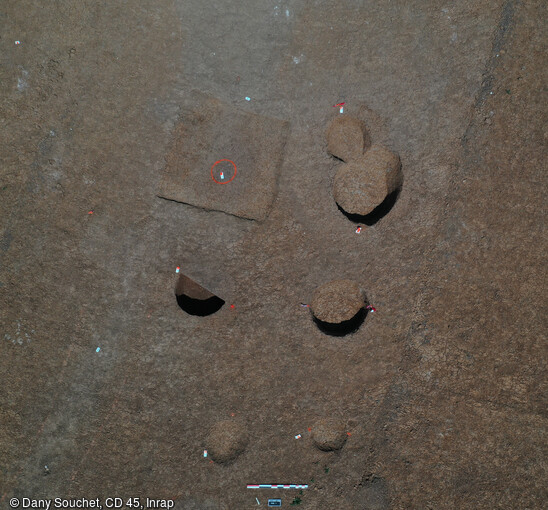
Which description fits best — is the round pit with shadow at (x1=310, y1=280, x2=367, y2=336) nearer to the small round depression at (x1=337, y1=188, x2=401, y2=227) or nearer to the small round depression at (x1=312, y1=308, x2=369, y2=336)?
the small round depression at (x1=312, y1=308, x2=369, y2=336)

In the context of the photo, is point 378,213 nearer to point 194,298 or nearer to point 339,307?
point 339,307

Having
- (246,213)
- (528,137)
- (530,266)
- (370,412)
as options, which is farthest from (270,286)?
(528,137)

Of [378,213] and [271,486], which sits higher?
[378,213]

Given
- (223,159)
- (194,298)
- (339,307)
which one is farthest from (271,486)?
(223,159)

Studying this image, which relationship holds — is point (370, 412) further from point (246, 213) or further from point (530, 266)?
point (246, 213)

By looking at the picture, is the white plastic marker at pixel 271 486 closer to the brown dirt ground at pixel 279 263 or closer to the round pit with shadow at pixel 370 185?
the brown dirt ground at pixel 279 263

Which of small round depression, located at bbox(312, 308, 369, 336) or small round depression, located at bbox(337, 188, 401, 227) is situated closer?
small round depression, located at bbox(312, 308, 369, 336)

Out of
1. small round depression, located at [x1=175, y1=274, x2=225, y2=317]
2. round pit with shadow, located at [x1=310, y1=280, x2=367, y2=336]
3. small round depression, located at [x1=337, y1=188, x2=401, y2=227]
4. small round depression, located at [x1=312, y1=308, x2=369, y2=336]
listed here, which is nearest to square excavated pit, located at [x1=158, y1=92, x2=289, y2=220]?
small round depression, located at [x1=175, y1=274, x2=225, y2=317]
